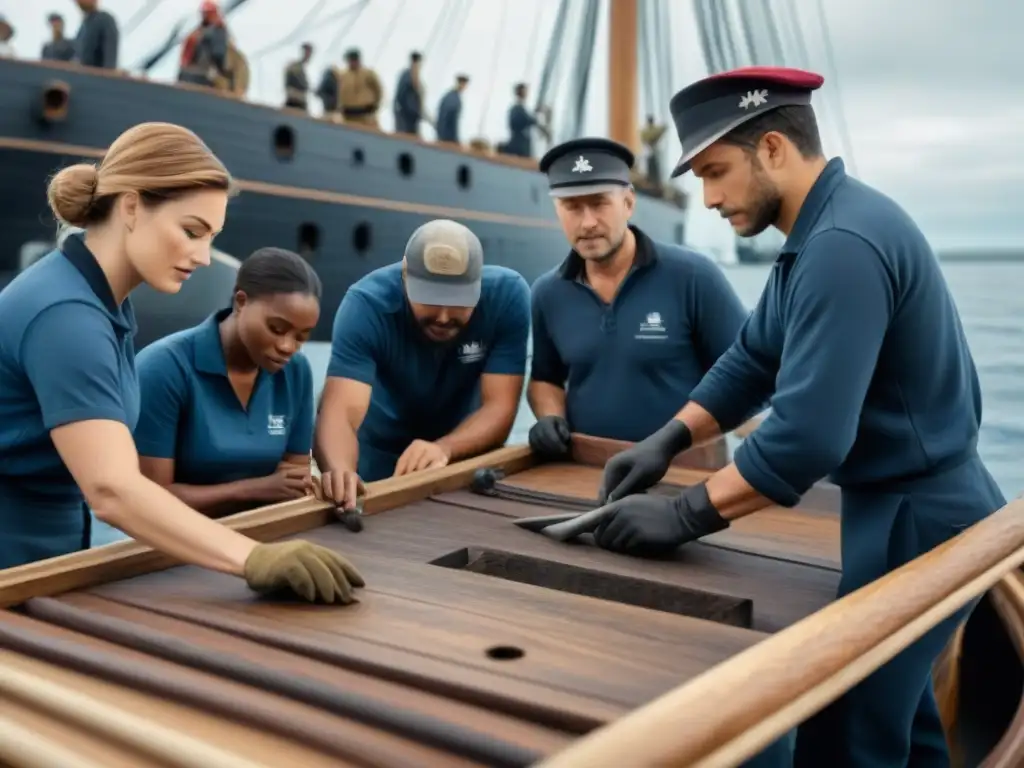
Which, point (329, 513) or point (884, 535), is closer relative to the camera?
point (884, 535)

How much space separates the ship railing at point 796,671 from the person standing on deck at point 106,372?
0.77 m

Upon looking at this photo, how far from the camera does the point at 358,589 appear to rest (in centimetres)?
165

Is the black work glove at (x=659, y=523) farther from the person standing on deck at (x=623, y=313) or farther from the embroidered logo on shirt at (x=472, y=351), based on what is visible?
the embroidered logo on shirt at (x=472, y=351)

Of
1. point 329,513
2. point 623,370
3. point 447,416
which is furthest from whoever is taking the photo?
point 447,416

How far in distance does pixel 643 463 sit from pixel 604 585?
49 cm

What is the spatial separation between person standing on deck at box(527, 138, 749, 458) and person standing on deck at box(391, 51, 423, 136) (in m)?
12.0

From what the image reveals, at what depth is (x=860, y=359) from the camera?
5.26ft

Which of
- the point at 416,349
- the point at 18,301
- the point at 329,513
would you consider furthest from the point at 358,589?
the point at 416,349

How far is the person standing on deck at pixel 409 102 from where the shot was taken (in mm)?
A: 14445

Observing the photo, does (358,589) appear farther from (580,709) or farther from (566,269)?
(566,269)

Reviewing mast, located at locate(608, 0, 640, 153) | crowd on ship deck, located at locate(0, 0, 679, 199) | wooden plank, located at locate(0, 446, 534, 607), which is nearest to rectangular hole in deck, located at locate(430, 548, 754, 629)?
wooden plank, located at locate(0, 446, 534, 607)

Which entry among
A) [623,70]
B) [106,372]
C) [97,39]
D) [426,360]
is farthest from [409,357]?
[97,39]

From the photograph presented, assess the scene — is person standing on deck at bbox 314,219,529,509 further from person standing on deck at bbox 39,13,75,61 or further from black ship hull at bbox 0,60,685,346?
person standing on deck at bbox 39,13,75,61

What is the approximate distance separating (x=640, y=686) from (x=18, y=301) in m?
1.15
